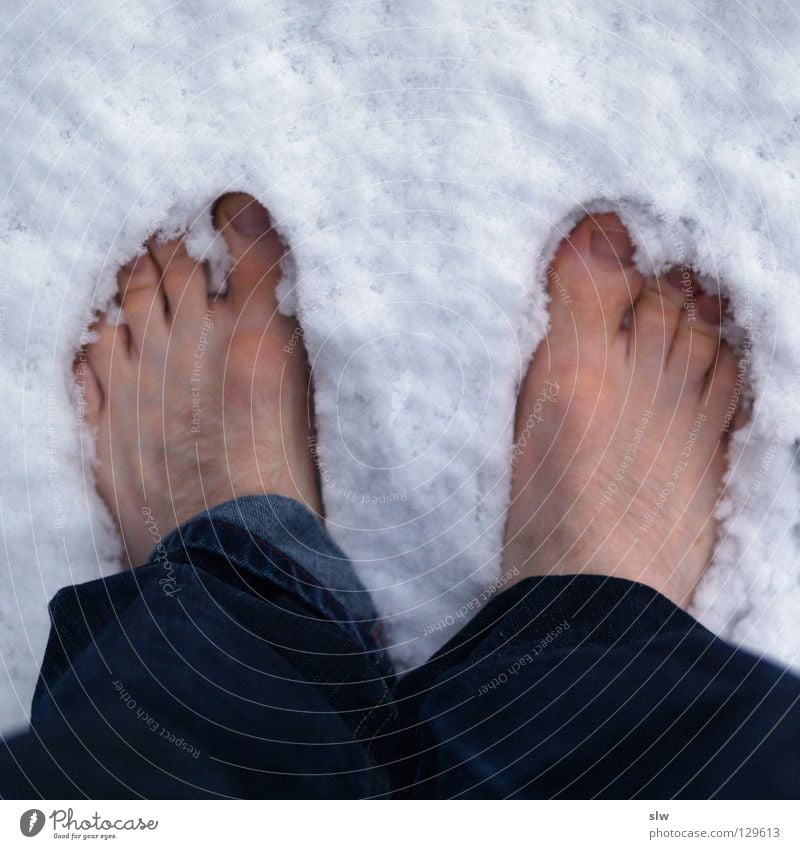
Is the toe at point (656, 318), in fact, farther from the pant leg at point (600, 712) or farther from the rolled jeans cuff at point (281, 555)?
the rolled jeans cuff at point (281, 555)

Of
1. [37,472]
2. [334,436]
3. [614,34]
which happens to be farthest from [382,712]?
[614,34]

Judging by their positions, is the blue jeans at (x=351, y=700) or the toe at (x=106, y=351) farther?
the toe at (x=106, y=351)

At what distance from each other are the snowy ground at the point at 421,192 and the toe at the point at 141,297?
1 cm

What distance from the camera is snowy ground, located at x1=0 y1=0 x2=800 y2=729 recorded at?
0.54 m

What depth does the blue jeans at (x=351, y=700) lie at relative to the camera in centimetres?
47

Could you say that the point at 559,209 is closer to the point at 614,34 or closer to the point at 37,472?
the point at 614,34

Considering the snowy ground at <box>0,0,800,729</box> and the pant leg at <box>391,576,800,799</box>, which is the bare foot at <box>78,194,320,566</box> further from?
the pant leg at <box>391,576,800,799</box>

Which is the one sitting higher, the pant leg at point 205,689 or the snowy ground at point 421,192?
the snowy ground at point 421,192

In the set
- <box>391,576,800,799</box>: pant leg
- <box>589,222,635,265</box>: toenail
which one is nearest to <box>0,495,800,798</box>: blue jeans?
<box>391,576,800,799</box>: pant leg

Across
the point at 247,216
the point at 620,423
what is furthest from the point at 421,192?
the point at 620,423

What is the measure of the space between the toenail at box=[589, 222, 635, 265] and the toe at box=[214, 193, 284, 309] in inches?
9.7

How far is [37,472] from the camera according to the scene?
57cm

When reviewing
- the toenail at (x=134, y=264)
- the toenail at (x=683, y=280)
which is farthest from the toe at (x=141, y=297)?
the toenail at (x=683, y=280)

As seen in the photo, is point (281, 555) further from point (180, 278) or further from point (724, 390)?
point (724, 390)
